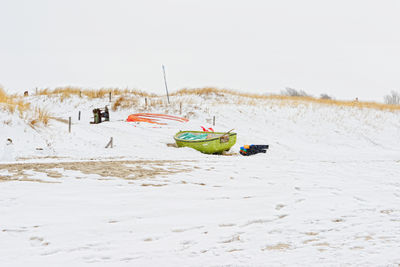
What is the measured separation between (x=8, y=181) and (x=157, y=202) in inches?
108

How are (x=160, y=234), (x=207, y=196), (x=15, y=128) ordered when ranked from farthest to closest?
1. (x=15, y=128)
2. (x=207, y=196)
3. (x=160, y=234)

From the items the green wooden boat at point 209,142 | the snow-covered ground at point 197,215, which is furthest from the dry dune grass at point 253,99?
the snow-covered ground at point 197,215

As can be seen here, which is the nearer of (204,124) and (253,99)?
(204,124)

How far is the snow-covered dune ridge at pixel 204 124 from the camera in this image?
43.5 ft

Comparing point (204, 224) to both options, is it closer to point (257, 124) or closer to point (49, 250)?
point (49, 250)

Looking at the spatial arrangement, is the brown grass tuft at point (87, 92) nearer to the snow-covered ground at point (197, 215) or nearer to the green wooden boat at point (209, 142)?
the green wooden boat at point (209, 142)

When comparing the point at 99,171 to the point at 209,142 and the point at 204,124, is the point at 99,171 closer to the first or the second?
the point at 209,142

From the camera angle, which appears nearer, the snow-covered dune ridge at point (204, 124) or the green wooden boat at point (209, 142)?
the snow-covered dune ridge at point (204, 124)

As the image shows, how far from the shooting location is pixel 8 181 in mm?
5762

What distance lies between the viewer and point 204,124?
23.3 m

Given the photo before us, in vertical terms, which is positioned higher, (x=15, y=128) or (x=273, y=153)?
(x=15, y=128)

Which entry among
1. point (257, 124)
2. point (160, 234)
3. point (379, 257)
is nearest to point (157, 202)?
point (160, 234)

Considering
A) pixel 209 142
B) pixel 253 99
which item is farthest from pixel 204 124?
pixel 253 99

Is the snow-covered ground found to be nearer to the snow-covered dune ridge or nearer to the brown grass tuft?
the snow-covered dune ridge
